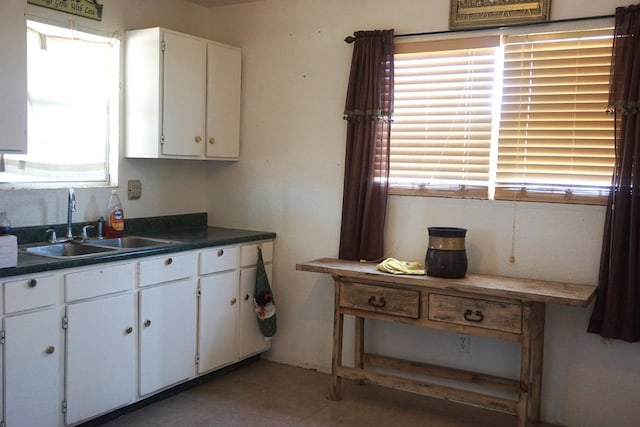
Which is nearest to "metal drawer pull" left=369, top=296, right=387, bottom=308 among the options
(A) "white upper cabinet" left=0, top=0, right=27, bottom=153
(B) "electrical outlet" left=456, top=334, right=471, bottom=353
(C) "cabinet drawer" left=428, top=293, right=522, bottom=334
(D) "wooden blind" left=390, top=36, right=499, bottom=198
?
(C) "cabinet drawer" left=428, top=293, right=522, bottom=334

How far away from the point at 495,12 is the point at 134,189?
2.45 metres

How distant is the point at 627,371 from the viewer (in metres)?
3.15

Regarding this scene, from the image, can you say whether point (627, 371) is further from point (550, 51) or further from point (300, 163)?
point (300, 163)

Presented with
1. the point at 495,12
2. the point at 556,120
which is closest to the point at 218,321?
the point at 556,120

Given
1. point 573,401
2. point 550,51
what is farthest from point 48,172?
point 573,401

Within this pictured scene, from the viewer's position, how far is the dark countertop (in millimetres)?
2688

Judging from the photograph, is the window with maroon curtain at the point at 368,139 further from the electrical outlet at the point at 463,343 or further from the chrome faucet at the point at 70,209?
the chrome faucet at the point at 70,209

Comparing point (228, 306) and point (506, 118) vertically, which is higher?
point (506, 118)

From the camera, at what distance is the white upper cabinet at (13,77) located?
2.72 m

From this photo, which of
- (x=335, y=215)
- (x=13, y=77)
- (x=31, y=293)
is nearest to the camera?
(x=31, y=293)

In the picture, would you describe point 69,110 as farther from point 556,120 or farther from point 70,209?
point 556,120

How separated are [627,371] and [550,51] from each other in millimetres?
1737

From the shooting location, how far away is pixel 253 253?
4.01m

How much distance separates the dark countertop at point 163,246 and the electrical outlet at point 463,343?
4.67 feet
